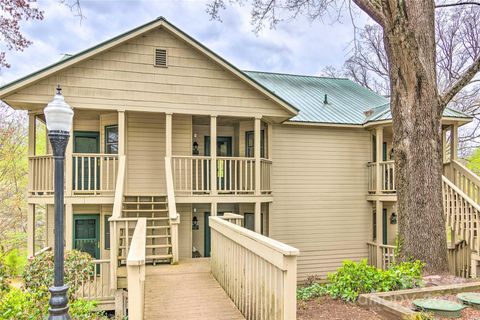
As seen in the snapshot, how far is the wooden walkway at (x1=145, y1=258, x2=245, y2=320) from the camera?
4832 millimetres

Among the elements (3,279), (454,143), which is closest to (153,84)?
(3,279)

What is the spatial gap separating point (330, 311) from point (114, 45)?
7927 mm

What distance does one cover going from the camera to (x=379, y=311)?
4.70 m

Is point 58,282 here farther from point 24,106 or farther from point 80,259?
point 24,106

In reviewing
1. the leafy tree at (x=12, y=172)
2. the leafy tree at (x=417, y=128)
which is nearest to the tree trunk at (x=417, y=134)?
the leafy tree at (x=417, y=128)

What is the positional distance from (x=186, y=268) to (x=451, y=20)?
23.5m

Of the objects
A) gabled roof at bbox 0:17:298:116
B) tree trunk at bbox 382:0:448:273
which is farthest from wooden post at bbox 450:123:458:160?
gabled roof at bbox 0:17:298:116

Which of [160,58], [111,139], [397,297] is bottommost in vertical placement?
[397,297]

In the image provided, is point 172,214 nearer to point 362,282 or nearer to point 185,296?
point 185,296

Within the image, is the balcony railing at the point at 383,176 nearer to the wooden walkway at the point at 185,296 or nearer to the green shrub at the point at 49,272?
the wooden walkway at the point at 185,296

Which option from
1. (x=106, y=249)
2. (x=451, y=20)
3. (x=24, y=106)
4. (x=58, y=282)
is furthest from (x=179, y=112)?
(x=451, y=20)

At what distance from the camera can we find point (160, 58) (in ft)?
31.4

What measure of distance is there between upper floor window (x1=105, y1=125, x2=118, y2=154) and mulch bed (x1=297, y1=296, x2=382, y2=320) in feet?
24.9

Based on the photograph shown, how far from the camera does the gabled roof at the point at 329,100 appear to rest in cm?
1220
